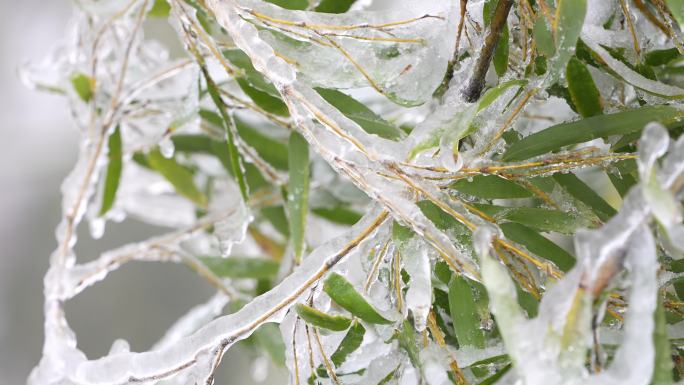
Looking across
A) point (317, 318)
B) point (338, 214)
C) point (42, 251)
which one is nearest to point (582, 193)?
point (317, 318)

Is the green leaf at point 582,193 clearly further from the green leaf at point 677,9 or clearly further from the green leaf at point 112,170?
the green leaf at point 112,170

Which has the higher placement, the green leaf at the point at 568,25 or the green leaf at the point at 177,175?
the green leaf at the point at 568,25

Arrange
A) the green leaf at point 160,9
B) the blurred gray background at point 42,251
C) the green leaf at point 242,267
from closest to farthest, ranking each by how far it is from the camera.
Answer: the green leaf at point 160,9
the green leaf at point 242,267
the blurred gray background at point 42,251

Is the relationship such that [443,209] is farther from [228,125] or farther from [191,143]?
[191,143]

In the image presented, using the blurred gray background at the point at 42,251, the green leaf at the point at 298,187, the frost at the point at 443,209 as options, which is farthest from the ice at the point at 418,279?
the blurred gray background at the point at 42,251

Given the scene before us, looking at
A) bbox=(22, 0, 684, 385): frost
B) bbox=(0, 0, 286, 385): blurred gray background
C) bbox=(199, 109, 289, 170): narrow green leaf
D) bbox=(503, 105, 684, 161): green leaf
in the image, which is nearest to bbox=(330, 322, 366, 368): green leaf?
bbox=(22, 0, 684, 385): frost

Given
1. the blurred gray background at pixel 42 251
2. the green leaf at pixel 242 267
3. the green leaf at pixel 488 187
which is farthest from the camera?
the blurred gray background at pixel 42 251
